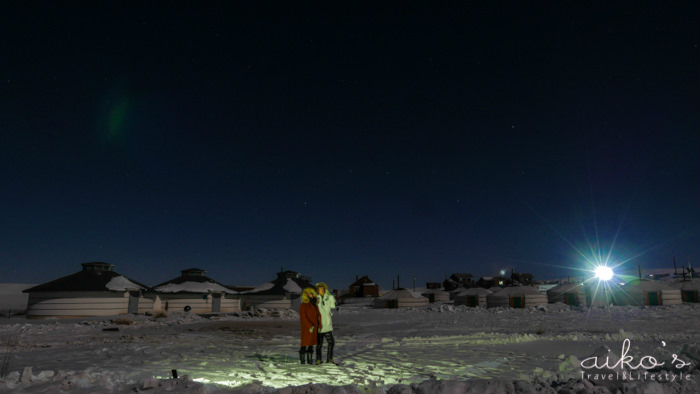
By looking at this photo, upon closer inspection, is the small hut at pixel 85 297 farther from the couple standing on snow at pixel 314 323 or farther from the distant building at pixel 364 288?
the distant building at pixel 364 288

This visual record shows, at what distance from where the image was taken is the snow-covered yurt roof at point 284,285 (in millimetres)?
43219

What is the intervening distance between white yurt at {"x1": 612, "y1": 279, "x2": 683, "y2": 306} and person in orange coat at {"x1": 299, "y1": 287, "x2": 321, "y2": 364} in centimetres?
4932

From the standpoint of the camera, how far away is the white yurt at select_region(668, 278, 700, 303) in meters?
44.8

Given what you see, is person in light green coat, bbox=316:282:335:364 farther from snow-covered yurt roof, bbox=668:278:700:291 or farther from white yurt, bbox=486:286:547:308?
snow-covered yurt roof, bbox=668:278:700:291

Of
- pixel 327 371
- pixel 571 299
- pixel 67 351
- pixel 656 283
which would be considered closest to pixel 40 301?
pixel 67 351

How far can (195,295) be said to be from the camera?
3841 cm

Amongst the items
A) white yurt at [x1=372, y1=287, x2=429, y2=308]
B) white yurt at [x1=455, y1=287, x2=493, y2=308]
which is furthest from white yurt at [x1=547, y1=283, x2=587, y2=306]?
white yurt at [x1=372, y1=287, x2=429, y2=308]

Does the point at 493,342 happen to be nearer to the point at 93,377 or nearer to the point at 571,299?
the point at 93,377

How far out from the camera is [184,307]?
123 ft

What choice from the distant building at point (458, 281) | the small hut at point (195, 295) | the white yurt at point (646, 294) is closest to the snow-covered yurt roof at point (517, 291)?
the white yurt at point (646, 294)

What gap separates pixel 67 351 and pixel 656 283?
55.7 m

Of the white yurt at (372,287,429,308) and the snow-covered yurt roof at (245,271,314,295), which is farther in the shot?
the white yurt at (372,287,429,308)

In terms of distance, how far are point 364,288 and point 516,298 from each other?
45083 millimetres

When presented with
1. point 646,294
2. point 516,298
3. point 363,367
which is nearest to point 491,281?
point 646,294
